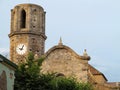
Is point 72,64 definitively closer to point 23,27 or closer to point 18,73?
point 23,27

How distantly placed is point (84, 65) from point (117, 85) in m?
8.06

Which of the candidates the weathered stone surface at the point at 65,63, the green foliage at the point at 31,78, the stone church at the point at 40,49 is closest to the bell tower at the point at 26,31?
the stone church at the point at 40,49

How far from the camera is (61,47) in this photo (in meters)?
66.2

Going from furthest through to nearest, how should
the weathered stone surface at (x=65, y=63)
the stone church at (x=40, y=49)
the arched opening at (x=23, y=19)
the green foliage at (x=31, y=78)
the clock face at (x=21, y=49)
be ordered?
1. the arched opening at (x=23, y=19)
2. the clock face at (x=21, y=49)
3. the stone church at (x=40, y=49)
4. the weathered stone surface at (x=65, y=63)
5. the green foliage at (x=31, y=78)

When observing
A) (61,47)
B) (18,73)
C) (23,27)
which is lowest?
(18,73)

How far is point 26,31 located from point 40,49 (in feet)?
10.4

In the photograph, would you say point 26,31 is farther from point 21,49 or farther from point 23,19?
point 23,19

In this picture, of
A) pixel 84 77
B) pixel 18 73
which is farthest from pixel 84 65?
pixel 18 73

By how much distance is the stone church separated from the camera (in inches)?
2603

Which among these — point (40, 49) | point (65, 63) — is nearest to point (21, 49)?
point (40, 49)

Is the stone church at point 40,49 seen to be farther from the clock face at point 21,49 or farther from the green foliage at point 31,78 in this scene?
the green foliage at point 31,78

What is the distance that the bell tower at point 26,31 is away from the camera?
74875 mm

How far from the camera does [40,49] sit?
251ft

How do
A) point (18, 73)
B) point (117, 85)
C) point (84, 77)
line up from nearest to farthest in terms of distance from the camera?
point (18, 73)
point (84, 77)
point (117, 85)
